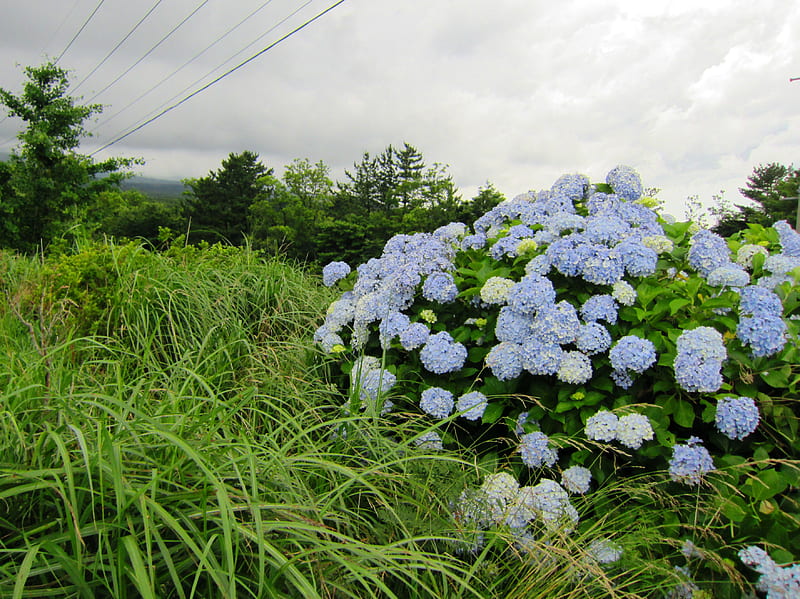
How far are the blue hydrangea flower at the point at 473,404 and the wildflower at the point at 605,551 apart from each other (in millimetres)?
646

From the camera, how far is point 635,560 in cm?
184

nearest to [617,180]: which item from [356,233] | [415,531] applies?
[415,531]

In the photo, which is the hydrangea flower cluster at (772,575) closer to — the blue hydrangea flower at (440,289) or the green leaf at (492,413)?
the green leaf at (492,413)

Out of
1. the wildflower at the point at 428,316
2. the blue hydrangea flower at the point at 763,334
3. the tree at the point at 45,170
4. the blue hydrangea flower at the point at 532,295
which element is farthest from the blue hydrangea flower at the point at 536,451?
the tree at the point at 45,170

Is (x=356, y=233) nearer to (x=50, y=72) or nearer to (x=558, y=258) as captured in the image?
(x=558, y=258)

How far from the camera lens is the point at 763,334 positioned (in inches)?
82.5

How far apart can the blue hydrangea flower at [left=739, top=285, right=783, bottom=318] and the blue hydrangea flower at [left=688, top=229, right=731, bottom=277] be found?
28 cm

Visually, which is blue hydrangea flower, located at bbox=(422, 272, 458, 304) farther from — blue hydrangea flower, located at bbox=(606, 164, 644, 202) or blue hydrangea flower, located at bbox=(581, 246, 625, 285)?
blue hydrangea flower, located at bbox=(606, 164, 644, 202)

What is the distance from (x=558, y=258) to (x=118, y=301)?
128 inches

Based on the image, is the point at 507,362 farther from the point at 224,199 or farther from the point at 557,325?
the point at 224,199

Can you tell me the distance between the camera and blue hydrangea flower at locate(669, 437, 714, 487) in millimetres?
1997

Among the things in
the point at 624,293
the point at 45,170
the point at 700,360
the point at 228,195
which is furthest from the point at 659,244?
the point at 228,195

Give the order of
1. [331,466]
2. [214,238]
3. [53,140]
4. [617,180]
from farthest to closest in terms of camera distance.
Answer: [214,238]
[53,140]
[617,180]
[331,466]

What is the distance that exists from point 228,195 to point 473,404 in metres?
27.6
